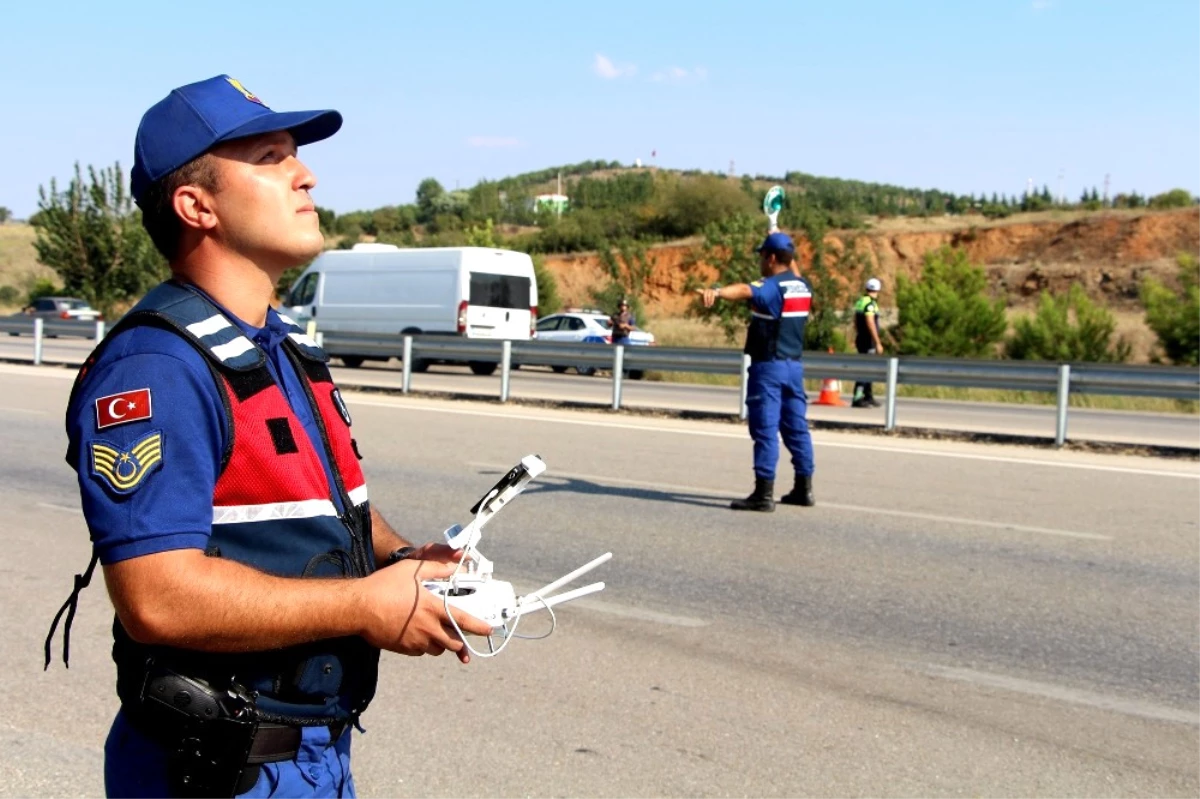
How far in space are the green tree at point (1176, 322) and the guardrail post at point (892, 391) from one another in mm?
17773

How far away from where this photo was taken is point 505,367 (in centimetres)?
1991

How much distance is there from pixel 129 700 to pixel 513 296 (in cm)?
2864

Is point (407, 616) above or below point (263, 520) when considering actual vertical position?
below

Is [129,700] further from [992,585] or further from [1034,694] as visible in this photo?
[992,585]

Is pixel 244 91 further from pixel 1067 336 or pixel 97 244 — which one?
pixel 97 244

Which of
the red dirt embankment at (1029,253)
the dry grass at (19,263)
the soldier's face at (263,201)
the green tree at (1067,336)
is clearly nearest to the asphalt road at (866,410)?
the green tree at (1067,336)

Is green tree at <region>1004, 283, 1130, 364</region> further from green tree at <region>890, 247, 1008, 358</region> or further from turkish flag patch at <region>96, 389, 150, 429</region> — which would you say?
turkish flag patch at <region>96, 389, 150, 429</region>

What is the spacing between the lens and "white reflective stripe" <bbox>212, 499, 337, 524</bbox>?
81.1 inches

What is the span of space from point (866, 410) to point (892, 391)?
446 centimetres

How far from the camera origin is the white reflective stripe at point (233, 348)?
205cm

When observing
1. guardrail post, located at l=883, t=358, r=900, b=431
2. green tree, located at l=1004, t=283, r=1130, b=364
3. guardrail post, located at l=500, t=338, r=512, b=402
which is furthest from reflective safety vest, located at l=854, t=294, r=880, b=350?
green tree, located at l=1004, t=283, r=1130, b=364

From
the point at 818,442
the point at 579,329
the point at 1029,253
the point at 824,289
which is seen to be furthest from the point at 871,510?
the point at 1029,253

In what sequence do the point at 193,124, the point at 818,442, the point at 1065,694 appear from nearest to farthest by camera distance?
the point at 193,124
the point at 1065,694
the point at 818,442

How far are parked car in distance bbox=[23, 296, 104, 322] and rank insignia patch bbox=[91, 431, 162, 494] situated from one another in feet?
152
